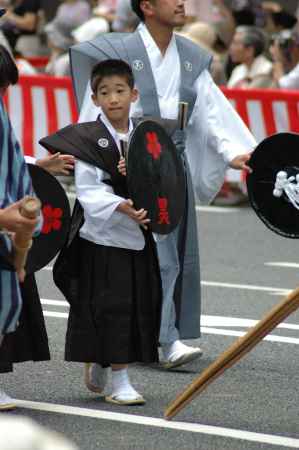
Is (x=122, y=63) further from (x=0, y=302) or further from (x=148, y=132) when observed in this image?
(x=0, y=302)

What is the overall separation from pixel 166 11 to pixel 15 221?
2479mm

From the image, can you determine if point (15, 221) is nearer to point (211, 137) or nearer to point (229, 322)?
point (211, 137)

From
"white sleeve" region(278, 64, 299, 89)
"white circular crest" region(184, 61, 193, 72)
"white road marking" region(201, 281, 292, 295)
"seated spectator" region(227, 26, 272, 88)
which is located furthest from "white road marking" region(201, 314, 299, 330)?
"seated spectator" region(227, 26, 272, 88)

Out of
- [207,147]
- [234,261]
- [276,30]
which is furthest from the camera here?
[276,30]

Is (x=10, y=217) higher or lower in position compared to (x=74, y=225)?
higher

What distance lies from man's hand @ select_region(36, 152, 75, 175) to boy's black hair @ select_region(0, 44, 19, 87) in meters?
0.42

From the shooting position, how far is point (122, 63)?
587 centimetres

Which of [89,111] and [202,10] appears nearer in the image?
[89,111]

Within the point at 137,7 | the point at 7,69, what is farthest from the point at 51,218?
the point at 137,7

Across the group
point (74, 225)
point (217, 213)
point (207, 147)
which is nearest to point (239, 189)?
point (217, 213)

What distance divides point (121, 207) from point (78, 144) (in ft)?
1.10

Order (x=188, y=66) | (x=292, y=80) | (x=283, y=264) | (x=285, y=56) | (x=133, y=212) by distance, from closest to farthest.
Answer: (x=133, y=212) → (x=188, y=66) → (x=283, y=264) → (x=292, y=80) → (x=285, y=56)

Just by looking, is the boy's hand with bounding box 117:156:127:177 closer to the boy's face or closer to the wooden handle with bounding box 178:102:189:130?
the boy's face

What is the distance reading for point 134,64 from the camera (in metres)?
6.44
